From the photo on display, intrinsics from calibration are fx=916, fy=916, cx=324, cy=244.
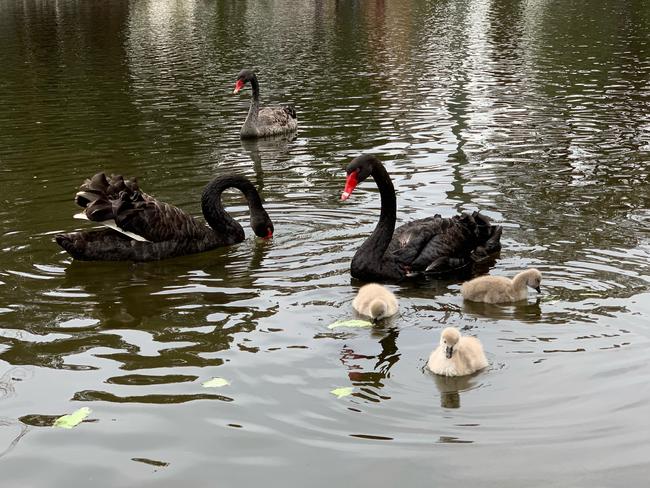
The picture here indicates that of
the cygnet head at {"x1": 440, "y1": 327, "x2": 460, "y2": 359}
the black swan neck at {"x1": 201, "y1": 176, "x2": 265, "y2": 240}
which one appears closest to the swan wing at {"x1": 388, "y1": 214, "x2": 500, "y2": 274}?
the black swan neck at {"x1": 201, "y1": 176, "x2": 265, "y2": 240}

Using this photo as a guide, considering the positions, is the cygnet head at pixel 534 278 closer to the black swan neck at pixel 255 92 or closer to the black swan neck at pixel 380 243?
the black swan neck at pixel 380 243

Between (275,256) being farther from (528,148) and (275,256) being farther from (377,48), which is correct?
(377,48)

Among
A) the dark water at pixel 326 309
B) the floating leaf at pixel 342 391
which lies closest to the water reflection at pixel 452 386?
the dark water at pixel 326 309

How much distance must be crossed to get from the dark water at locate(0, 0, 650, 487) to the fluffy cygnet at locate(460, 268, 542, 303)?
122 millimetres

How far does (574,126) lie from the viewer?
574 inches

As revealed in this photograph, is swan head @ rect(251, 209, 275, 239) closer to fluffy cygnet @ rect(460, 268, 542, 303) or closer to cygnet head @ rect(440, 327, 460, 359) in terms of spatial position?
fluffy cygnet @ rect(460, 268, 542, 303)

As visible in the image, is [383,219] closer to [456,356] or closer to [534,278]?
[534,278]

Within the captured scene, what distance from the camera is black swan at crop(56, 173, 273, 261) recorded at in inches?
329

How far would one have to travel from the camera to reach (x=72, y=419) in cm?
524

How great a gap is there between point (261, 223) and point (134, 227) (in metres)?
1.30

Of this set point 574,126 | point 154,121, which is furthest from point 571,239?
point 154,121

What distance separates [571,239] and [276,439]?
4.57m

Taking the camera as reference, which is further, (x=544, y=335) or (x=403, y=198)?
(x=403, y=198)

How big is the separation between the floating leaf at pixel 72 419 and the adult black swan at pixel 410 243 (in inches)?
119
